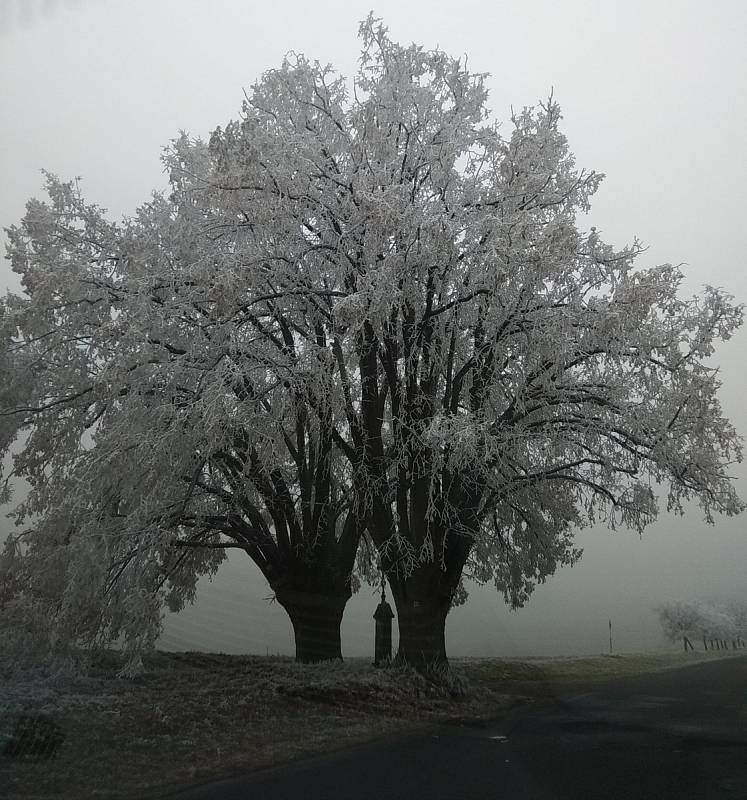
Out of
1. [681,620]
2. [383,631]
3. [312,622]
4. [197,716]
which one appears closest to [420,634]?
[383,631]

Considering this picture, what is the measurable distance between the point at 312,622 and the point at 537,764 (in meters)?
9.54

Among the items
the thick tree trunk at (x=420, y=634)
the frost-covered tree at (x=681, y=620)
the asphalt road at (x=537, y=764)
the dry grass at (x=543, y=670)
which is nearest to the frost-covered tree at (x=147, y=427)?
the thick tree trunk at (x=420, y=634)

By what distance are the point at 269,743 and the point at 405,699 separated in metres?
4.02

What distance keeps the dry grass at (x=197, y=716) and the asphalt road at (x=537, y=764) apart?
556mm

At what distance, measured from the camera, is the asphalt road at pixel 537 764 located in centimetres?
691

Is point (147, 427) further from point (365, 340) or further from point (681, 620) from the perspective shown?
point (681, 620)

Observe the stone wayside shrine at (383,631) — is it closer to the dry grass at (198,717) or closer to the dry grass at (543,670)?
the dry grass at (198,717)

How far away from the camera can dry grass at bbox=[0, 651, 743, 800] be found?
6.97 meters

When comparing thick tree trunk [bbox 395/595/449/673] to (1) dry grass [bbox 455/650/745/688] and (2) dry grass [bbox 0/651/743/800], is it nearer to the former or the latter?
(2) dry grass [bbox 0/651/743/800]

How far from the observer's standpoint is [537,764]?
846 centimetres

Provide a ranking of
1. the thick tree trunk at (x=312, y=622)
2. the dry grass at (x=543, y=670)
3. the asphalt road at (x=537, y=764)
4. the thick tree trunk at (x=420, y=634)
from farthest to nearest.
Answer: the dry grass at (x=543, y=670) → the thick tree trunk at (x=312, y=622) → the thick tree trunk at (x=420, y=634) → the asphalt road at (x=537, y=764)

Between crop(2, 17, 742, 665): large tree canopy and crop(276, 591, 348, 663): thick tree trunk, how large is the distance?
3.12 metres

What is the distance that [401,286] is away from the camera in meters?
12.9

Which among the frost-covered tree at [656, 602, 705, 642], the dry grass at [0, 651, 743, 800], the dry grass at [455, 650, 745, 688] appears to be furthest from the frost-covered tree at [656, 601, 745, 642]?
the dry grass at [0, 651, 743, 800]
